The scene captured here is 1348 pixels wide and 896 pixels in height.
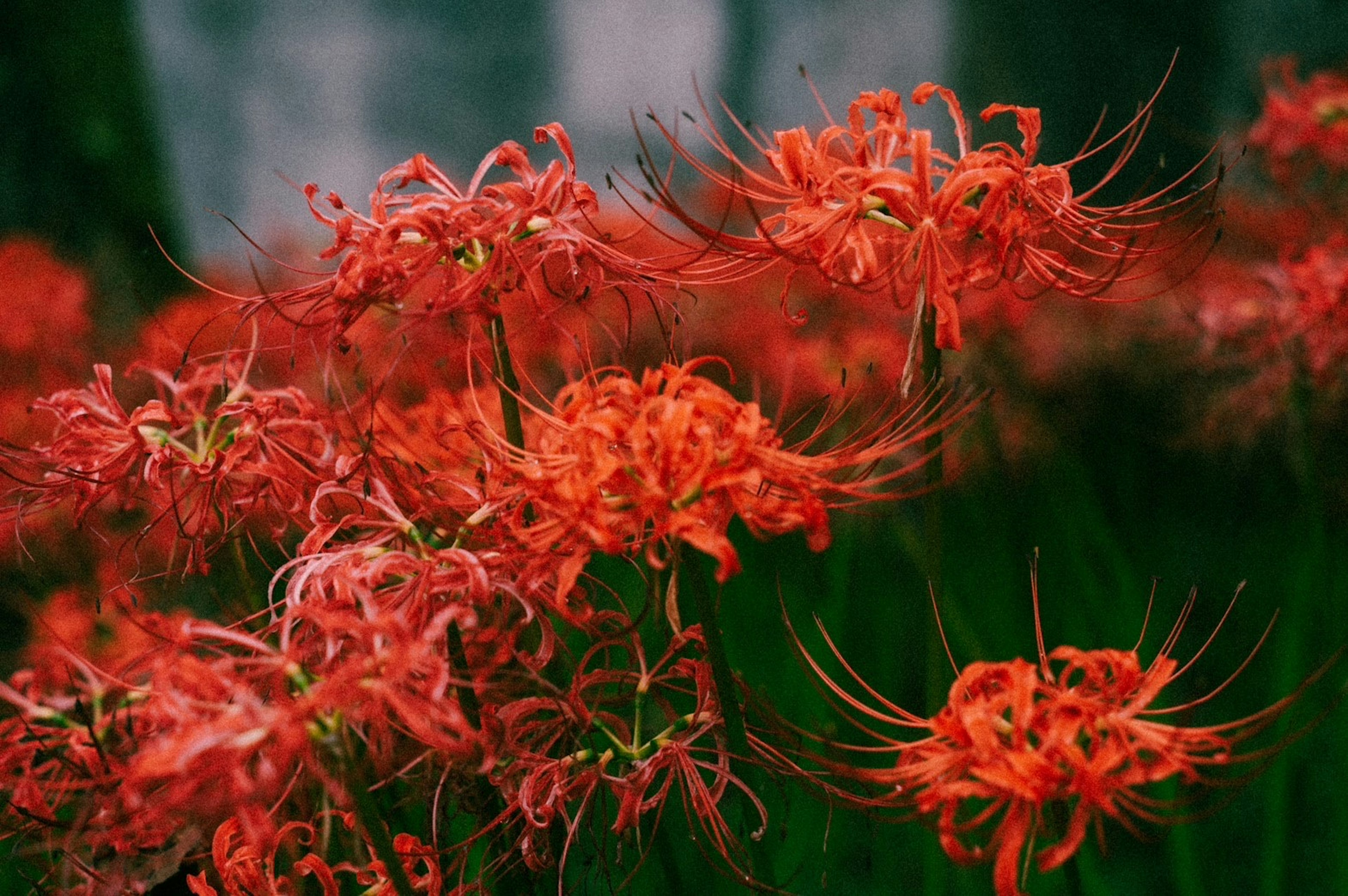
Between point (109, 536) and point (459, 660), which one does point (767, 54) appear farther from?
point (459, 660)

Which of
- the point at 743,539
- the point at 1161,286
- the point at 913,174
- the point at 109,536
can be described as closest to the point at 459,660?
the point at 913,174

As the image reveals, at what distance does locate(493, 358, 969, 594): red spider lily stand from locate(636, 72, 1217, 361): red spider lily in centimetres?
14

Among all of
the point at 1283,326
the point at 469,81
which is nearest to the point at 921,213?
the point at 1283,326

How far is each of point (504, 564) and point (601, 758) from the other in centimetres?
16

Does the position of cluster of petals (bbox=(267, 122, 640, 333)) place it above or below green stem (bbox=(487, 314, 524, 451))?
above

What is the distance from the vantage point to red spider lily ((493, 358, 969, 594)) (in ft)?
1.90

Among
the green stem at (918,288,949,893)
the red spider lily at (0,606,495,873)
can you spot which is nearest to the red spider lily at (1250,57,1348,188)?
the green stem at (918,288,949,893)

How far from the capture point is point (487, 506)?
0.66m

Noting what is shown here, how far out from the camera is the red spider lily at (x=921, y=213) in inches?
29.2

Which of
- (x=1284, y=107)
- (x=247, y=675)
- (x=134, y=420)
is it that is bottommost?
(x=247, y=675)

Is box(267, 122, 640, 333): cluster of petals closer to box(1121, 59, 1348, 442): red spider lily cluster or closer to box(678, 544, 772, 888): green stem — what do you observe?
box(678, 544, 772, 888): green stem

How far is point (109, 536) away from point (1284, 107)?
6.84ft

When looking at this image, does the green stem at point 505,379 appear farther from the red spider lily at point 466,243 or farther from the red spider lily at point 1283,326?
the red spider lily at point 1283,326

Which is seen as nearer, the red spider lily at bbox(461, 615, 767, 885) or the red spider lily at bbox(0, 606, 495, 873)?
the red spider lily at bbox(0, 606, 495, 873)
